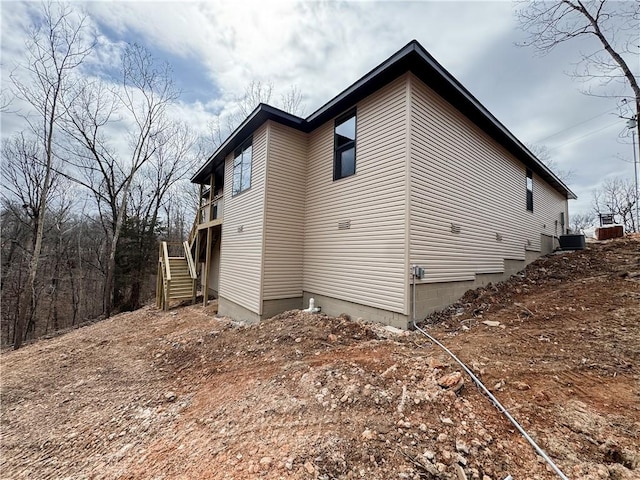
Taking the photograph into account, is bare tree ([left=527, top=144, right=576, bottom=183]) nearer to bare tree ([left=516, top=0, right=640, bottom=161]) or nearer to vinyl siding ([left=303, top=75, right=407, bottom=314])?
bare tree ([left=516, top=0, right=640, bottom=161])

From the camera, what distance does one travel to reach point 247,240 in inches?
306

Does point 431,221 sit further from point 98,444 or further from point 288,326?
point 98,444

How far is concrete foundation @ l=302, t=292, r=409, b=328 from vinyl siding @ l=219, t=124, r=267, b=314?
152cm

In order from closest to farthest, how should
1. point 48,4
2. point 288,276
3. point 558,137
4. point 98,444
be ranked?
1. point 98,444
2. point 288,276
3. point 48,4
4. point 558,137

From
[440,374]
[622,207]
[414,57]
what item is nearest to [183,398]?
[440,374]

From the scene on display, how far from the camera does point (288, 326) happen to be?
550 cm

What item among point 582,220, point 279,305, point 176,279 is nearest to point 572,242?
point 279,305

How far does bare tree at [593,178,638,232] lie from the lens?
2159 cm

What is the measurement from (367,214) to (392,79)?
2863mm

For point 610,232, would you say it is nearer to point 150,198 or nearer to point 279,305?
point 279,305

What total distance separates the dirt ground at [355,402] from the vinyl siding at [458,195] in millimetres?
1385

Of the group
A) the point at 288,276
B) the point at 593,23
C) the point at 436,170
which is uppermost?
the point at 593,23

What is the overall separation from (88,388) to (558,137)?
29.0m

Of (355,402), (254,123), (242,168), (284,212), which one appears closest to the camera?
(355,402)
